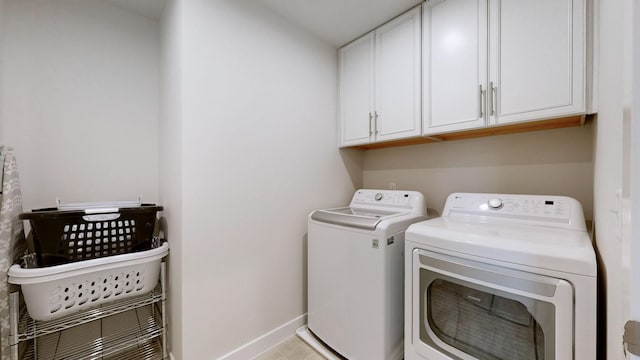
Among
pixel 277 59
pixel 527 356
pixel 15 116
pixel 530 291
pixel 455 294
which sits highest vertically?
pixel 277 59

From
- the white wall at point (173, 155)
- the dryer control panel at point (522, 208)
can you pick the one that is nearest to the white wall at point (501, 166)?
the dryer control panel at point (522, 208)

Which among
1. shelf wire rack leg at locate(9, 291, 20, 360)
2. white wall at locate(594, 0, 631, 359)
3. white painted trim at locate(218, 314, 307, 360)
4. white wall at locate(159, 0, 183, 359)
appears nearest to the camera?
white wall at locate(594, 0, 631, 359)

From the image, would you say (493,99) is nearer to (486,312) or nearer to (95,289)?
(486,312)

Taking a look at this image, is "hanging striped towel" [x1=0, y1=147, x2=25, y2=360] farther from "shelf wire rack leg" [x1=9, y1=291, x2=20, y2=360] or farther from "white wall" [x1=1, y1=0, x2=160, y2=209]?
"white wall" [x1=1, y1=0, x2=160, y2=209]

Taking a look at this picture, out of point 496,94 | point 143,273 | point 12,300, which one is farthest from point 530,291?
point 12,300

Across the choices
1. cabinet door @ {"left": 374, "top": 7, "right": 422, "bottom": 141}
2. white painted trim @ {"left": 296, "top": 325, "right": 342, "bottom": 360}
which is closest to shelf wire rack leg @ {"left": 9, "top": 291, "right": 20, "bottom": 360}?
white painted trim @ {"left": 296, "top": 325, "right": 342, "bottom": 360}

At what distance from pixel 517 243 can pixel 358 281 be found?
829 mm

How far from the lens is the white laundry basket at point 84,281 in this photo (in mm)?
1086

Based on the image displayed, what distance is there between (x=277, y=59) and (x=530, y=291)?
190cm

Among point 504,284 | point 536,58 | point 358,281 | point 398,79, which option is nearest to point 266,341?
point 358,281

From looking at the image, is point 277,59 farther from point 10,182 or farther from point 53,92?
point 10,182

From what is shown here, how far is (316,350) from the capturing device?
1670 millimetres

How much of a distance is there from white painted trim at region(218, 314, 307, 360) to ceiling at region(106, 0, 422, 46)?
2.29 meters

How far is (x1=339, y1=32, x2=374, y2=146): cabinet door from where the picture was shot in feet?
6.48
